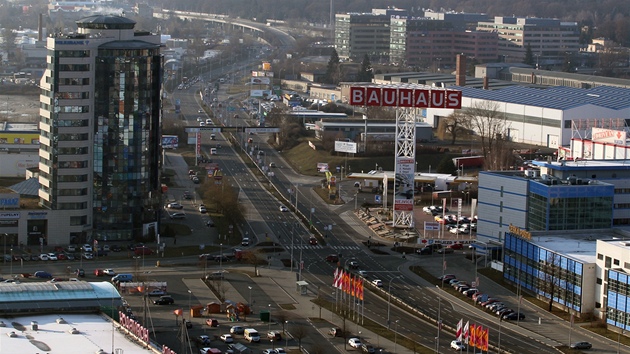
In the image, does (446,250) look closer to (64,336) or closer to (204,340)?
(204,340)

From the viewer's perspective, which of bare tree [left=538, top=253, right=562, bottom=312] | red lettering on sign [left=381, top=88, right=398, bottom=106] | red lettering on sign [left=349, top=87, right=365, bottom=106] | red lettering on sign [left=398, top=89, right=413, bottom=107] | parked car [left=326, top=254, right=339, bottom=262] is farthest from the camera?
red lettering on sign [left=349, top=87, right=365, bottom=106]

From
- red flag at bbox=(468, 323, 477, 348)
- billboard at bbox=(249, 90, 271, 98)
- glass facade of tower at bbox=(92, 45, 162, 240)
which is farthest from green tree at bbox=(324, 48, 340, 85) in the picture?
red flag at bbox=(468, 323, 477, 348)

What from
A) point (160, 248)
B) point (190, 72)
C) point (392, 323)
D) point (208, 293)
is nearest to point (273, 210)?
point (160, 248)

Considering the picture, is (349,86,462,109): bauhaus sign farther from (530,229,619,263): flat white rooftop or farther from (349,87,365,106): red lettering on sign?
(530,229,619,263): flat white rooftop

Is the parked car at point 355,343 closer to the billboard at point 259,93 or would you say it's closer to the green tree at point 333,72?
the billboard at point 259,93

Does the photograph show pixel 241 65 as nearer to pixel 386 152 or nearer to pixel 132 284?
pixel 386 152

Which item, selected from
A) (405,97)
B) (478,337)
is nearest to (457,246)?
(405,97)
